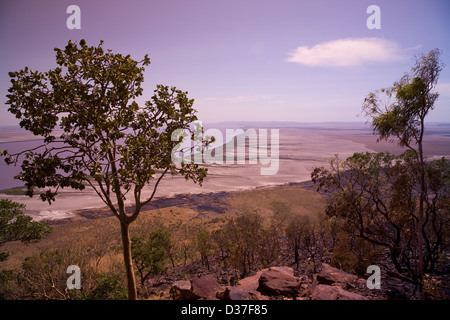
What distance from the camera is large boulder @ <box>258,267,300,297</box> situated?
279 inches

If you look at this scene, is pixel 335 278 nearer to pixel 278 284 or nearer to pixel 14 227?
pixel 278 284

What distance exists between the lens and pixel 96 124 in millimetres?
5625

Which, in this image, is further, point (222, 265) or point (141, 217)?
point (141, 217)

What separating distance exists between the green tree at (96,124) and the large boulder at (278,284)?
357 centimetres

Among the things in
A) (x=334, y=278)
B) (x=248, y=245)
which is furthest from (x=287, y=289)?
(x=248, y=245)

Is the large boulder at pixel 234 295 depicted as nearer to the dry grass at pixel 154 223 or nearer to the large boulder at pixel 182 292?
the large boulder at pixel 182 292

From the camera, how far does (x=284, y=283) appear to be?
24.1 ft

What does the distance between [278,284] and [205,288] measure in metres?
2.11

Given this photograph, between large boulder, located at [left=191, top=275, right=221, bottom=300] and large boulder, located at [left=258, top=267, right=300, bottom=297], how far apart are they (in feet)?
4.43

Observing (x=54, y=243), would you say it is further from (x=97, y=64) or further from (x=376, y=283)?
(x=376, y=283)

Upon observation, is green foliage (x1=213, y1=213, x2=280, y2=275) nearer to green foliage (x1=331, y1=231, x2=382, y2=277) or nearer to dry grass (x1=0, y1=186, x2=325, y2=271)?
green foliage (x1=331, y1=231, x2=382, y2=277)

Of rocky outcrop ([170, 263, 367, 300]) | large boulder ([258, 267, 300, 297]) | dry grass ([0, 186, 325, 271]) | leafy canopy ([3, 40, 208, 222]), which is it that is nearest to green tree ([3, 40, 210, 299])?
leafy canopy ([3, 40, 208, 222])
